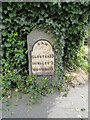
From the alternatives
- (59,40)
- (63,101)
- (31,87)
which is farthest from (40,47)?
(63,101)

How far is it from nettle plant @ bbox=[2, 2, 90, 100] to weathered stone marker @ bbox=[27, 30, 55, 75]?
3.8 inches

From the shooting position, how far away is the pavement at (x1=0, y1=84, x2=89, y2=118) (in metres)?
2.51

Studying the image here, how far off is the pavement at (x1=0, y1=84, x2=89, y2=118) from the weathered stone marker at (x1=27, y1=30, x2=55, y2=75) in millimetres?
499

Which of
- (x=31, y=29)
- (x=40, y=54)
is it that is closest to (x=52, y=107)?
(x=40, y=54)

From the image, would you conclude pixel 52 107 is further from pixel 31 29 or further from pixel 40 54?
pixel 31 29

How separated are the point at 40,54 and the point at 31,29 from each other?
50cm

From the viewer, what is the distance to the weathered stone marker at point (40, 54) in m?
3.07

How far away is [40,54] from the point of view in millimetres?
3129

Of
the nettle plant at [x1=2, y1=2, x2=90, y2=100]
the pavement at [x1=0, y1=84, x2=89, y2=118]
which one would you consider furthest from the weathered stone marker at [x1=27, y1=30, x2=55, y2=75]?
the pavement at [x1=0, y1=84, x2=89, y2=118]

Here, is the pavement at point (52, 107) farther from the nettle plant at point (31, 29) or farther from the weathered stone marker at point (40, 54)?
the weathered stone marker at point (40, 54)

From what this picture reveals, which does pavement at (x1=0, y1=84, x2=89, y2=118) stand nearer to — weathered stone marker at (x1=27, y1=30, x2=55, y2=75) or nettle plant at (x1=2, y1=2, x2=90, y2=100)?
nettle plant at (x1=2, y1=2, x2=90, y2=100)

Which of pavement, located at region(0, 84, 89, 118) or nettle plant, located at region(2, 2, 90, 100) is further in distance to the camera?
nettle plant, located at region(2, 2, 90, 100)

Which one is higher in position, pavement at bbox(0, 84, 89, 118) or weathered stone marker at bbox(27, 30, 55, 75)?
weathered stone marker at bbox(27, 30, 55, 75)

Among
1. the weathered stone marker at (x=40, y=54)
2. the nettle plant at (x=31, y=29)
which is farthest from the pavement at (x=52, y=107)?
the weathered stone marker at (x=40, y=54)
